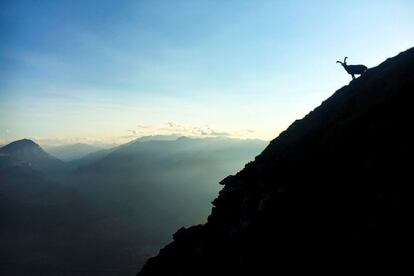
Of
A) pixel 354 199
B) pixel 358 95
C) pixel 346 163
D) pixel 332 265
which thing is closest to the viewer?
pixel 332 265

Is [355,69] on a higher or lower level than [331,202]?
higher

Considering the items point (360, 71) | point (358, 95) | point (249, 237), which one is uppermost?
point (360, 71)

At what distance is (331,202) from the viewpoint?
23344 mm

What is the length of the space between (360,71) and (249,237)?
90.3 ft

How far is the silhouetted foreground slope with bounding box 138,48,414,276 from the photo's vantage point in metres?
19.2

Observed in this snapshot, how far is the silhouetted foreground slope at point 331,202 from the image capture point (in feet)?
63.2

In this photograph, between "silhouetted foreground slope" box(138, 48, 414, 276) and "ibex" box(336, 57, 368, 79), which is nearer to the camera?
"silhouetted foreground slope" box(138, 48, 414, 276)

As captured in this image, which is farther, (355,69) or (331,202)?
(355,69)

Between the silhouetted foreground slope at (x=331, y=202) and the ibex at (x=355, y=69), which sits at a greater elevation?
the ibex at (x=355, y=69)

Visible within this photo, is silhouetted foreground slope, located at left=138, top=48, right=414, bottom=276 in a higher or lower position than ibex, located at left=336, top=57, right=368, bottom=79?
lower

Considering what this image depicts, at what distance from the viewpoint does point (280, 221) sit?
2634 cm

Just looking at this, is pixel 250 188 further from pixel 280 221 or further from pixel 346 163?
pixel 346 163

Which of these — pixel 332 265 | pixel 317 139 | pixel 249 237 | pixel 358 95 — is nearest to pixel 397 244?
pixel 332 265

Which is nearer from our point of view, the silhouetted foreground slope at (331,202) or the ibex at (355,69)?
the silhouetted foreground slope at (331,202)
